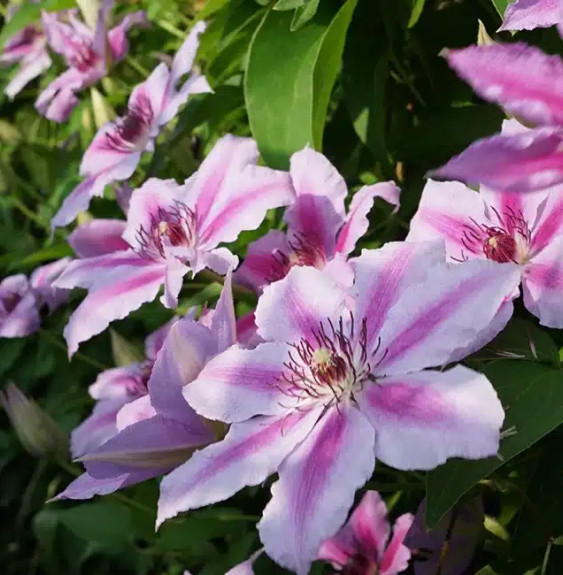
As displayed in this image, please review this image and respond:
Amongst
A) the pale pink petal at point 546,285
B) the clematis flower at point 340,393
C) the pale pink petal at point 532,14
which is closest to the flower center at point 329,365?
the clematis flower at point 340,393

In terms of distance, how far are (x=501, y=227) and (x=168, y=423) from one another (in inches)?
9.9

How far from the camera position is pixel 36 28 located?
1.45 m

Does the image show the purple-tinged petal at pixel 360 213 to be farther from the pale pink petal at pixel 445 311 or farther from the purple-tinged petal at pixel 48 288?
the purple-tinged petal at pixel 48 288

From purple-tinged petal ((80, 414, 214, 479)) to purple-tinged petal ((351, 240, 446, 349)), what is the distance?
0.13 meters

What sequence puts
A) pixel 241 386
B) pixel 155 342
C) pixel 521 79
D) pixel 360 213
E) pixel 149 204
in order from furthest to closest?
pixel 155 342
pixel 149 204
pixel 360 213
pixel 241 386
pixel 521 79

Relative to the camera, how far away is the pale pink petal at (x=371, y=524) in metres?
0.75

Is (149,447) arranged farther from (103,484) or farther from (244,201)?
(244,201)

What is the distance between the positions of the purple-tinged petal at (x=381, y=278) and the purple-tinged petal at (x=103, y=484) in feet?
0.55

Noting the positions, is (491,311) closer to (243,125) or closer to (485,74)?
(485,74)

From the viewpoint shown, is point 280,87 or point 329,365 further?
point 280,87

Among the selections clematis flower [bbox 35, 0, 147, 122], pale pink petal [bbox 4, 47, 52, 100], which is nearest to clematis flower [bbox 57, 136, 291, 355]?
clematis flower [bbox 35, 0, 147, 122]

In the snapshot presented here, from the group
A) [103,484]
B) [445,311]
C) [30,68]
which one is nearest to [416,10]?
[445,311]

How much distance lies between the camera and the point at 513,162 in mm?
411

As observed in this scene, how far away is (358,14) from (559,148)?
41 centimetres
